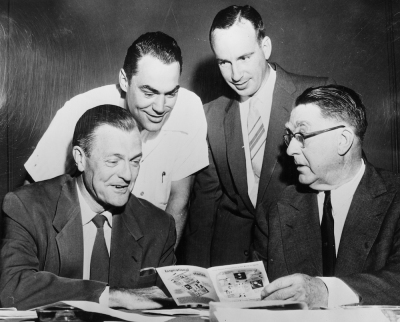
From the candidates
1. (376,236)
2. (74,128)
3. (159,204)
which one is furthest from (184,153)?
(376,236)

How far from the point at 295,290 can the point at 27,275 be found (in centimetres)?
128

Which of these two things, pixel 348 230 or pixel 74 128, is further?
pixel 74 128

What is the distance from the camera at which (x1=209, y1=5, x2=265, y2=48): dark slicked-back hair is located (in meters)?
3.05

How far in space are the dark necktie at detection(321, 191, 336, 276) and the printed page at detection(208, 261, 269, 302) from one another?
23.5 inches

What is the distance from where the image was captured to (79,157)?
2846 millimetres

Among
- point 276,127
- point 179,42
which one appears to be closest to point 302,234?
point 276,127

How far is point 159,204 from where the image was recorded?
313 centimetres

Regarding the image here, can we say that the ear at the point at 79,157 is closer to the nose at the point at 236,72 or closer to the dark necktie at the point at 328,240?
the nose at the point at 236,72

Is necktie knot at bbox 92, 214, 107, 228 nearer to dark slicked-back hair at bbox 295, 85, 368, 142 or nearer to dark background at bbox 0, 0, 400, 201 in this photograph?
dark background at bbox 0, 0, 400, 201

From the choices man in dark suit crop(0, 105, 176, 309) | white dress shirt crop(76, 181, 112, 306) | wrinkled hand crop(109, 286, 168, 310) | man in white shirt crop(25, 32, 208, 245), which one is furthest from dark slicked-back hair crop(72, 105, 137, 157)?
wrinkled hand crop(109, 286, 168, 310)

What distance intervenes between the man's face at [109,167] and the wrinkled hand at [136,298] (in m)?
0.51

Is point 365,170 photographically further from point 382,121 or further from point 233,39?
point 233,39

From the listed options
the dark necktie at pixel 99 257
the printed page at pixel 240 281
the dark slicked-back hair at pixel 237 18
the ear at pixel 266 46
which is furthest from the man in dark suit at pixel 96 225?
the ear at pixel 266 46

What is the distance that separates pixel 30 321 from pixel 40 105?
1588mm
